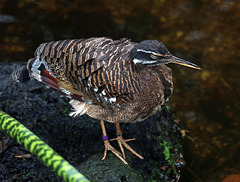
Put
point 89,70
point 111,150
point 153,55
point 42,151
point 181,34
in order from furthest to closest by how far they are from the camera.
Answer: point 181,34 < point 111,150 < point 89,70 < point 153,55 < point 42,151

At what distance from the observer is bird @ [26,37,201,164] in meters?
3.92

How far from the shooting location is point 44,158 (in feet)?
7.86

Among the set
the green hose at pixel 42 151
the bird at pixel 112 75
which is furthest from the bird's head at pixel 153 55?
the green hose at pixel 42 151

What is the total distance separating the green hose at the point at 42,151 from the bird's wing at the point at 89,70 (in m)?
1.49

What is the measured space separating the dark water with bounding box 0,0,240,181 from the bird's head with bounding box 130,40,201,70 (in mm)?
2448

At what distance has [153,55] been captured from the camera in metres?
3.85

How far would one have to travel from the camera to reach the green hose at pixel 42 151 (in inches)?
87.2

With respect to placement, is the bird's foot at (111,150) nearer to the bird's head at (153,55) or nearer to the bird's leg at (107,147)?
the bird's leg at (107,147)

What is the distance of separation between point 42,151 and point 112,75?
1.70 m

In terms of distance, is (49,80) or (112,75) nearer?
(112,75)

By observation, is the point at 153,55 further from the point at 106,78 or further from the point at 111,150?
the point at 111,150

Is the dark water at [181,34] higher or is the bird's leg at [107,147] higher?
the bird's leg at [107,147]

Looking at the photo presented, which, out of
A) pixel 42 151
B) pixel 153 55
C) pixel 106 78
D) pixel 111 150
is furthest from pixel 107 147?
pixel 42 151


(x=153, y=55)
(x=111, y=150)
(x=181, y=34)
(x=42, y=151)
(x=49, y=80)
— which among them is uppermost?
(x=42, y=151)
